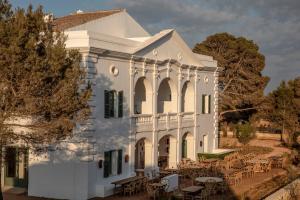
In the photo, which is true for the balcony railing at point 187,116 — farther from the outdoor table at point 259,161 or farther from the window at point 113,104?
the window at point 113,104

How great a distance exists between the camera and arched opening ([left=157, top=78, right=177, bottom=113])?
101 ft

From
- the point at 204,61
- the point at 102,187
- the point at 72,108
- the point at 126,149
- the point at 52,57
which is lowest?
the point at 102,187

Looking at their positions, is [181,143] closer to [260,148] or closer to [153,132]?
[153,132]

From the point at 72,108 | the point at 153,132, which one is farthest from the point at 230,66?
the point at 72,108

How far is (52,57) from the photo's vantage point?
14.9 m

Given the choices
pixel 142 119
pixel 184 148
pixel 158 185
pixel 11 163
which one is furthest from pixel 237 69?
pixel 11 163

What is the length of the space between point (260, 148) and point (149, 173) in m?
19.5

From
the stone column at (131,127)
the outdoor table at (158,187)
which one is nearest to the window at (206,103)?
the stone column at (131,127)

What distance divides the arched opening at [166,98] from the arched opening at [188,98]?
131cm

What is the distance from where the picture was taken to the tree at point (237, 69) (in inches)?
2152

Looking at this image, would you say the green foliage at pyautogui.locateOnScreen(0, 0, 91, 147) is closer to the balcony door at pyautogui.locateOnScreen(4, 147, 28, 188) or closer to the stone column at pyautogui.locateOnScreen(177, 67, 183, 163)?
the balcony door at pyautogui.locateOnScreen(4, 147, 28, 188)

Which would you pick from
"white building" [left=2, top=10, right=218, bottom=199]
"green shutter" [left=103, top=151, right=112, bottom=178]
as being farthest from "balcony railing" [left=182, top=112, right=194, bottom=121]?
"green shutter" [left=103, top=151, right=112, bottom=178]

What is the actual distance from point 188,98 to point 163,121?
15.8 ft

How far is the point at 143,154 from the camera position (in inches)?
1141
